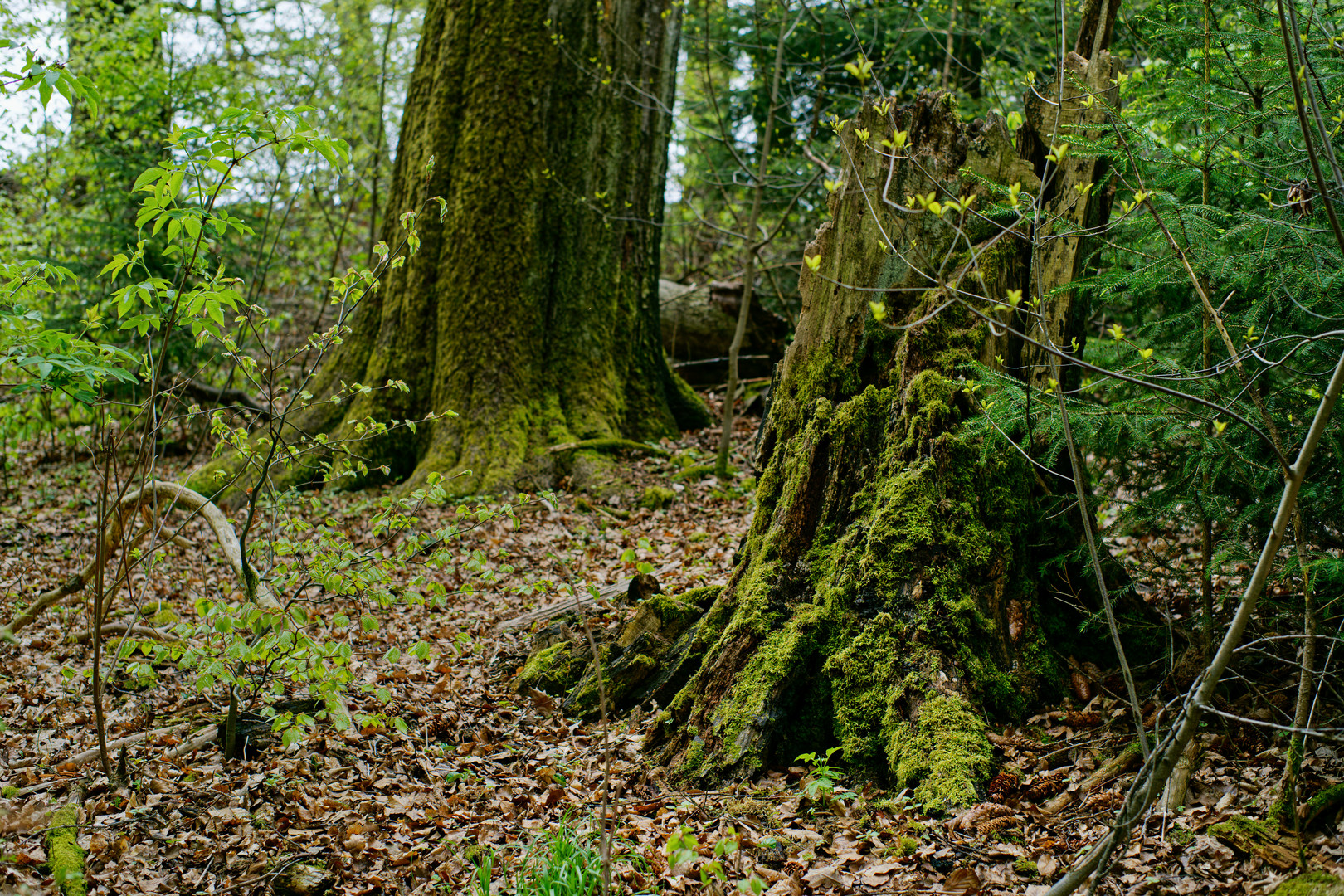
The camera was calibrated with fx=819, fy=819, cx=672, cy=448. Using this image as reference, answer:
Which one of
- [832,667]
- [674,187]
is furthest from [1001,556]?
[674,187]

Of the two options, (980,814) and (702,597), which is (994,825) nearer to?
(980,814)

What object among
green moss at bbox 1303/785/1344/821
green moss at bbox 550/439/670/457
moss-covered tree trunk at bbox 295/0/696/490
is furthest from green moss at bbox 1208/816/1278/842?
green moss at bbox 550/439/670/457

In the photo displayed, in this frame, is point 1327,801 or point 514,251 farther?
point 514,251

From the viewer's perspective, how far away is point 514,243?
739 cm

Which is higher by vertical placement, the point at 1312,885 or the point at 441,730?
the point at 1312,885

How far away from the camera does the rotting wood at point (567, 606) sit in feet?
16.4

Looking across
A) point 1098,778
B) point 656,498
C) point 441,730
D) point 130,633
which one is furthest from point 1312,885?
point 656,498

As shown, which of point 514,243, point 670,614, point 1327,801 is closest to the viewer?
point 1327,801

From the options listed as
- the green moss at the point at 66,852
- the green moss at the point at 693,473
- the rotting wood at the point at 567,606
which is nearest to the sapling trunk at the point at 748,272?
the green moss at the point at 693,473

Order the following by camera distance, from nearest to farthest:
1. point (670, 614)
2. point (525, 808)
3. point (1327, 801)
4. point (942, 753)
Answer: point (1327, 801) < point (942, 753) < point (525, 808) < point (670, 614)

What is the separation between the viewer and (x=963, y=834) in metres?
2.78

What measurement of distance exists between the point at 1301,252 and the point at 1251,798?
1.90 metres

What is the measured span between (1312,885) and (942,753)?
1.12 metres

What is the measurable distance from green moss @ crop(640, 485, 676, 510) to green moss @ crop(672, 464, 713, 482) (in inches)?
15.3
